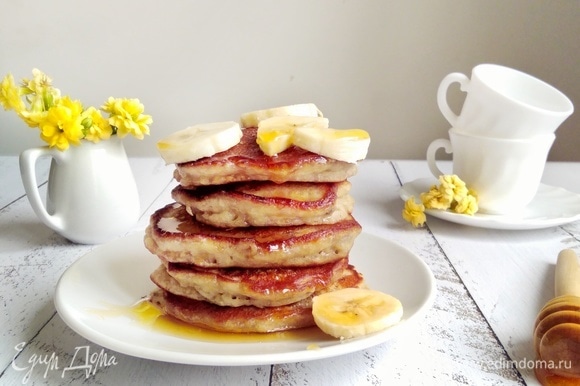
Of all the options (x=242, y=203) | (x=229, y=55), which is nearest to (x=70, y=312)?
(x=242, y=203)

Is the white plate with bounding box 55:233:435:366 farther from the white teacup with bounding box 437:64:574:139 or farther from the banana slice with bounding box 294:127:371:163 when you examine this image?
the white teacup with bounding box 437:64:574:139

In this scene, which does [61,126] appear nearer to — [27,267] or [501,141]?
[27,267]

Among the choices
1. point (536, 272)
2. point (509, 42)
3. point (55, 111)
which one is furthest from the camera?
point (509, 42)

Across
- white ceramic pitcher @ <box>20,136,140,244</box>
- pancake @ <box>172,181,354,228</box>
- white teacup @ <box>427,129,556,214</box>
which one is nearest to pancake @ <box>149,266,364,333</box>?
pancake @ <box>172,181,354,228</box>

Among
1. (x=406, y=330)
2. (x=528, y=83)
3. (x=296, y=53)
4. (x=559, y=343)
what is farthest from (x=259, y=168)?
(x=296, y=53)

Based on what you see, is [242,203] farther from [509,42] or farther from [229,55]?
[509,42]

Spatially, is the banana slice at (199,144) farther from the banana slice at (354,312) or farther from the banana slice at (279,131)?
the banana slice at (354,312)
